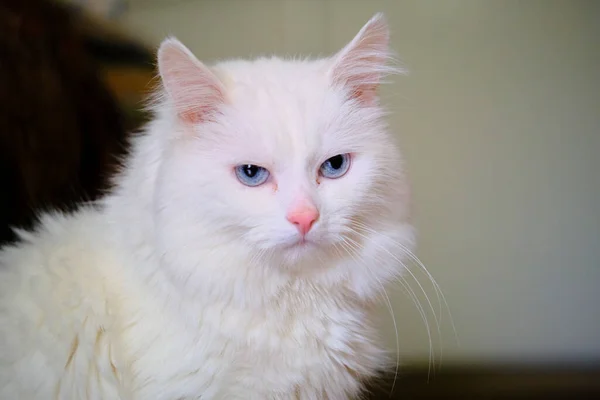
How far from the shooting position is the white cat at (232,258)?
0.85 metres

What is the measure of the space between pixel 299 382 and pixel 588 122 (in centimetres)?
159

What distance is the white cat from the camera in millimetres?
846

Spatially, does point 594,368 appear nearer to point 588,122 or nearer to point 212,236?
point 588,122

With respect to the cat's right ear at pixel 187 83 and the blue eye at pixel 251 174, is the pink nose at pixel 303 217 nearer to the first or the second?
the blue eye at pixel 251 174

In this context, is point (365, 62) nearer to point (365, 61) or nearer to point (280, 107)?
point (365, 61)

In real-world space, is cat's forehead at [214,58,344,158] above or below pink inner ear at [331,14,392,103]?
below

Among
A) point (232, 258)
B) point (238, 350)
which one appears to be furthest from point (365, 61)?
point (238, 350)

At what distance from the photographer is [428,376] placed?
1803 millimetres

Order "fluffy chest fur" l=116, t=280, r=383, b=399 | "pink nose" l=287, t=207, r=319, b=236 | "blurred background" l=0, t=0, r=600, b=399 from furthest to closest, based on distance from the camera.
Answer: "blurred background" l=0, t=0, r=600, b=399 < "fluffy chest fur" l=116, t=280, r=383, b=399 < "pink nose" l=287, t=207, r=319, b=236

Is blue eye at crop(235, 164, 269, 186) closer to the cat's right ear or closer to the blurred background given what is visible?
the cat's right ear

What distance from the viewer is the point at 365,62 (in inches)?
37.1

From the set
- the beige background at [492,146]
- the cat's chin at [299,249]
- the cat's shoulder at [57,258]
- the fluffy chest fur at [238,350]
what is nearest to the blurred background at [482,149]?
the beige background at [492,146]

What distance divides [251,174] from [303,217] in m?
0.14

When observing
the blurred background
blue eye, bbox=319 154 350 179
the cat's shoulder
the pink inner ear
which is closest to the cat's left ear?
the pink inner ear
